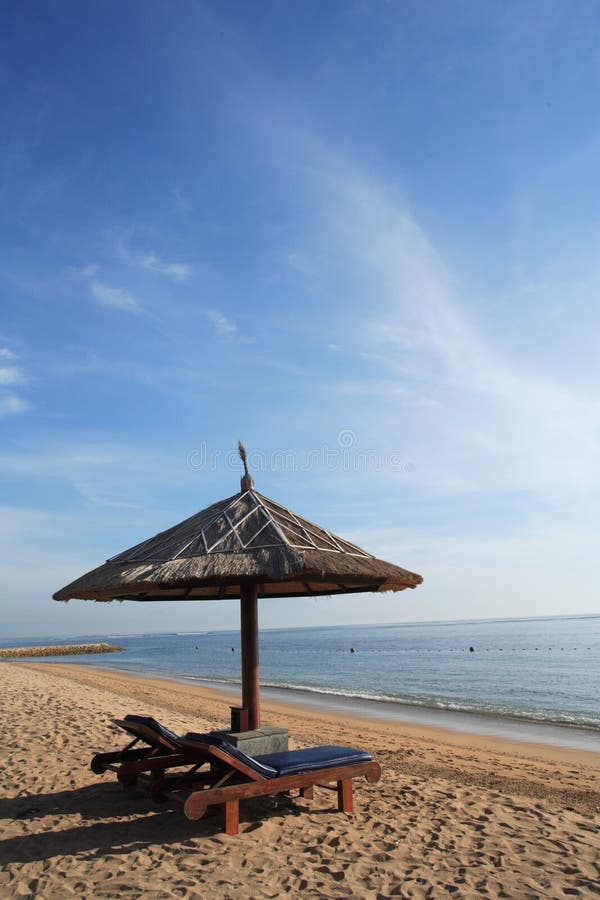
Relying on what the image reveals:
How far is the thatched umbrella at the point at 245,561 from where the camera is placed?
5.39 metres

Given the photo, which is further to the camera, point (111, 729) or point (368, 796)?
point (111, 729)

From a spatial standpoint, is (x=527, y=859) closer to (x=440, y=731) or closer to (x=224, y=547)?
(x=224, y=547)

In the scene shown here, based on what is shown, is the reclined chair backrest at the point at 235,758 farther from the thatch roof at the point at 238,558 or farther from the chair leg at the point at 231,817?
the thatch roof at the point at 238,558

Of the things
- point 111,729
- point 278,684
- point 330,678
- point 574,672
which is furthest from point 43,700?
point 574,672

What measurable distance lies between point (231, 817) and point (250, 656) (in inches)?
59.5

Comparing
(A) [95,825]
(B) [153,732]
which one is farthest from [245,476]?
(A) [95,825]

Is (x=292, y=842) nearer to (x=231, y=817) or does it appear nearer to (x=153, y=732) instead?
(x=231, y=817)

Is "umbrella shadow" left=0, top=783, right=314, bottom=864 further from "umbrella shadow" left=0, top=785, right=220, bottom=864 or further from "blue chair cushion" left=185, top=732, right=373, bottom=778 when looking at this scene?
"blue chair cushion" left=185, top=732, right=373, bottom=778

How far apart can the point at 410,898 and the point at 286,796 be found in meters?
2.33

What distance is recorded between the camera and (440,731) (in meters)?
14.3

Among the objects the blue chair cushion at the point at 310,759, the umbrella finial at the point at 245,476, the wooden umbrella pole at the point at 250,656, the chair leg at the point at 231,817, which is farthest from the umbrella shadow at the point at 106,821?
the umbrella finial at the point at 245,476

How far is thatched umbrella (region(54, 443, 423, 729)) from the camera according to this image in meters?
5.39

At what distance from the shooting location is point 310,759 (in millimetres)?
5223

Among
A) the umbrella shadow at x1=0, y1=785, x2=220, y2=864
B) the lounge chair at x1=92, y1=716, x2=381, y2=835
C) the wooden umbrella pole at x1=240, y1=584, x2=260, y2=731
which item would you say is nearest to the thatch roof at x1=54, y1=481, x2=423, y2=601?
the wooden umbrella pole at x1=240, y1=584, x2=260, y2=731
